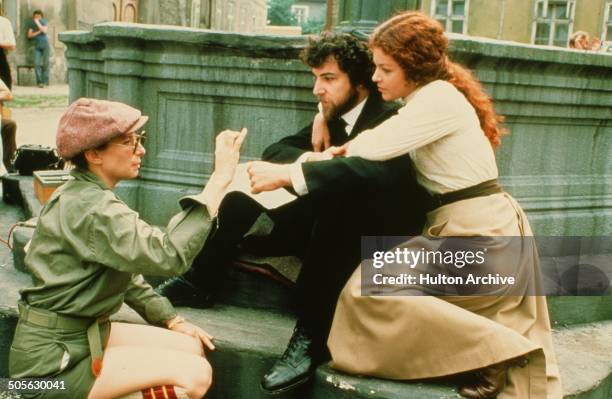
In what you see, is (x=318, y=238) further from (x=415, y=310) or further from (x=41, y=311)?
(x=41, y=311)

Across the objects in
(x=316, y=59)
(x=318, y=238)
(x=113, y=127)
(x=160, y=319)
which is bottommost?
(x=160, y=319)

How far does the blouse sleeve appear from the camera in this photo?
2877 millimetres

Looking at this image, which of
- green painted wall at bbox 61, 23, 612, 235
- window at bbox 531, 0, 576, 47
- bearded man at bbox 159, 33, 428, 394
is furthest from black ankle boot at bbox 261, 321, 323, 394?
window at bbox 531, 0, 576, 47

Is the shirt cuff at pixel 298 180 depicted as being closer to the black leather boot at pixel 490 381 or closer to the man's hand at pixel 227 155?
the man's hand at pixel 227 155

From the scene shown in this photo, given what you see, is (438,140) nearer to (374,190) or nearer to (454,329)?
(374,190)

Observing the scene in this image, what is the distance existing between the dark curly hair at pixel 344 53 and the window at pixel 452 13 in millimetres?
21230

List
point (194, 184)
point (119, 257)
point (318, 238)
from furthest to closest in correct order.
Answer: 1. point (194, 184)
2. point (318, 238)
3. point (119, 257)

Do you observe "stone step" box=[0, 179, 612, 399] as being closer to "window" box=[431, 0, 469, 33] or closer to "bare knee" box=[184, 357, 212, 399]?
"bare knee" box=[184, 357, 212, 399]

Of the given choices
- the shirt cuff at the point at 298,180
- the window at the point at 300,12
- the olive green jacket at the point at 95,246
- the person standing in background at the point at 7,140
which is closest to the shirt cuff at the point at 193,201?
the olive green jacket at the point at 95,246

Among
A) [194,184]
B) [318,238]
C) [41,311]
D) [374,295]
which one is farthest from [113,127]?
[194,184]

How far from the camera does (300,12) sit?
81438mm

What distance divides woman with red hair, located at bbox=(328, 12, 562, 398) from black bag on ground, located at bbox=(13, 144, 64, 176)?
4.21 m

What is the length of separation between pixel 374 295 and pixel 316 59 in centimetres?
113

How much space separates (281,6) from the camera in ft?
240
